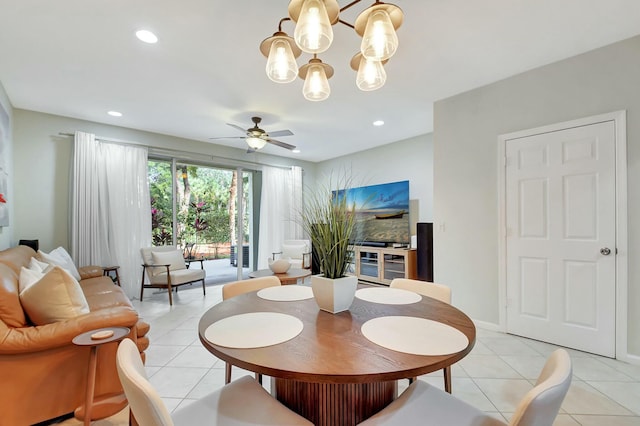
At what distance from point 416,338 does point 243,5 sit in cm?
215

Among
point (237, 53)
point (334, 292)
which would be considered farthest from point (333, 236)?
point (237, 53)

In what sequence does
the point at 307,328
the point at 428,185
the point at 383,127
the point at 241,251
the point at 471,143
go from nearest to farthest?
the point at 307,328
the point at 471,143
the point at 383,127
the point at 428,185
the point at 241,251

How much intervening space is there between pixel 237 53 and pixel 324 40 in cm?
132

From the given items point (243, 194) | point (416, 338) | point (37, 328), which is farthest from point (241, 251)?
point (416, 338)

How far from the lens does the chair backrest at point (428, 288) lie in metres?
1.75

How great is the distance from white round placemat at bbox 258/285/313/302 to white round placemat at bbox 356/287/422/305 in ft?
1.03

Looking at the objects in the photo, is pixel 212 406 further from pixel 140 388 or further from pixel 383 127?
pixel 383 127

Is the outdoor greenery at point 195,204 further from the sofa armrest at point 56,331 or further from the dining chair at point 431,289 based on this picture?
the dining chair at point 431,289

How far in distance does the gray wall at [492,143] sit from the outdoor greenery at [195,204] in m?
3.80

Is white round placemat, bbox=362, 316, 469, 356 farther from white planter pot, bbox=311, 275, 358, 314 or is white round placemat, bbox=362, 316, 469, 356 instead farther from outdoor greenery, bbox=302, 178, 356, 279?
outdoor greenery, bbox=302, 178, 356, 279

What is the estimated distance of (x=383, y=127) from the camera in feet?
14.1

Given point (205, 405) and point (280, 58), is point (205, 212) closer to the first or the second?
point (280, 58)

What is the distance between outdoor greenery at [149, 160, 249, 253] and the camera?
4.66 metres

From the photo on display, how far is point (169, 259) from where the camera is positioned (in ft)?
13.6
